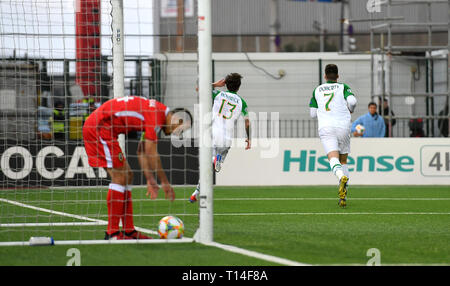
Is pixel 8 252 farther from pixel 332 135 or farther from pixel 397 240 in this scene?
pixel 332 135

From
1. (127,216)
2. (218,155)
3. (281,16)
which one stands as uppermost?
(281,16)

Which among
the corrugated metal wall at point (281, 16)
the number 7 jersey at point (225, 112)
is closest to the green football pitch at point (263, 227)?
the number 7 jersey at point (225, 112)

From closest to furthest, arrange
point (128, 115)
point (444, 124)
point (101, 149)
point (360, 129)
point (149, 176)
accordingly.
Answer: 1. point (149, 176)
2. point (128, 115)
3. point (101, 149)
4. point (360, 129)
5. point (444, 124)

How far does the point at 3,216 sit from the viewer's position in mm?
11625

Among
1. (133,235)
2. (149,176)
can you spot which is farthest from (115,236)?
(149,176)

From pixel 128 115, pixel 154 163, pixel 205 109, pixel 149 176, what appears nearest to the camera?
pixel 154 163

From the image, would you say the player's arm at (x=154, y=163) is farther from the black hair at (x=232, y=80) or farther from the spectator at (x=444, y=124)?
the spectator at (x=444, y=124)

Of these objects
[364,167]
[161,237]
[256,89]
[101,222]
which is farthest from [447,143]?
[161,237]

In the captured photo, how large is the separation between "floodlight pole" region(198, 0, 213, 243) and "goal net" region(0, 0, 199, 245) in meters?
0.92

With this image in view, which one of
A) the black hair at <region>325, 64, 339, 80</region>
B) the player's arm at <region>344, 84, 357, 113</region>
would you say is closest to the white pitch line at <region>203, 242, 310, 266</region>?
the player's arm at <region>344, 84, 357, 113</region>

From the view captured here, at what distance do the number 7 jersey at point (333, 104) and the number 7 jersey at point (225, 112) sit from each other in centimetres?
180

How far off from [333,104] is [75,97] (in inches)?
166

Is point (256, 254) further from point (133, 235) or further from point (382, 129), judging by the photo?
point (382, 129)

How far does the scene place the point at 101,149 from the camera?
28.9 ft
